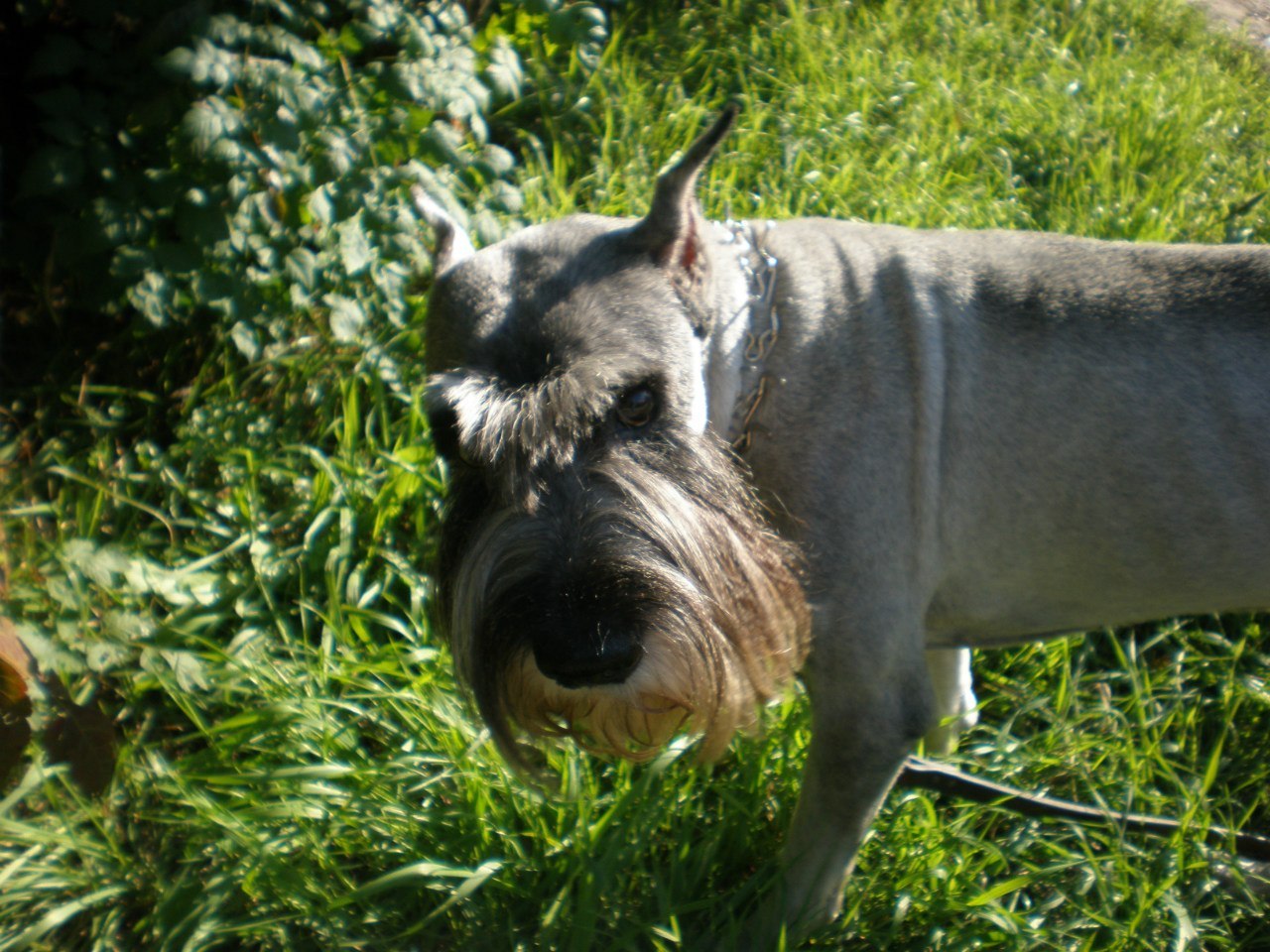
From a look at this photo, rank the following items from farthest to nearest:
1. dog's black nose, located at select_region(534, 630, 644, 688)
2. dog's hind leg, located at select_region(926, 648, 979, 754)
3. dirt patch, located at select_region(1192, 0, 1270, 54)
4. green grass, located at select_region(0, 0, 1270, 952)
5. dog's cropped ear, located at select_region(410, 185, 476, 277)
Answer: dirt patch, located at select_region(1192, 0, 1270, 54) < dog's hind leg, located at select_region(926, 648, 979, 754) < green grass, located at select_region(0, 0, 1270, 952) < dog's cropped ear, located at select_region(410, 185, 476, 277) < dog's black nose, located at select_region(534, 630, 644, 688)

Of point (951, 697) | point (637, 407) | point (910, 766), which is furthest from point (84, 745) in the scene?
point (951, 697)

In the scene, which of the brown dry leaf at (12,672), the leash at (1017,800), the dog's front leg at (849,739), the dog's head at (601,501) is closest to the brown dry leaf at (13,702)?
the brown dry leaf at (12,672)

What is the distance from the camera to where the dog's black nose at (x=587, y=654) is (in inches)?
78.3

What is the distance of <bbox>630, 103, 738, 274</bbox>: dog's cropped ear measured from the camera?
2195 mm

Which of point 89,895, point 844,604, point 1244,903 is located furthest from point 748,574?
point 89,895

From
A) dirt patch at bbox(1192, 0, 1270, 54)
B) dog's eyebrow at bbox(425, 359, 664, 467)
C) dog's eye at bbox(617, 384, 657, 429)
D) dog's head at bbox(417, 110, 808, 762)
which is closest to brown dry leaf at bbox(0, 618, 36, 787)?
dog's head at bbox(417, 110, 808, 762)

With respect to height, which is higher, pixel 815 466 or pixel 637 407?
Answer: pixel 637 407

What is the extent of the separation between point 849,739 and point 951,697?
805 mm

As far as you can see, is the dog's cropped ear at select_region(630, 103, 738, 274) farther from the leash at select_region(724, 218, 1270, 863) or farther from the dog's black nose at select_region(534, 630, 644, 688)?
the dog's black nose at select_region(534, 630, 644, 688)

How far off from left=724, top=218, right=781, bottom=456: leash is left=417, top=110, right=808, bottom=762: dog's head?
112mm

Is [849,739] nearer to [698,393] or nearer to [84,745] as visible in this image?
[698,393]

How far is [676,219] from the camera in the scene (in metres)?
2.27

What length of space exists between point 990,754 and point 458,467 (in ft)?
6.19

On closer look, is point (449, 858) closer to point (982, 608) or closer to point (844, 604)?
point (844, 604)
